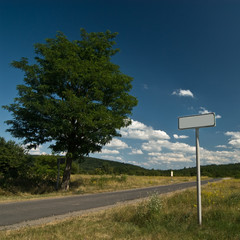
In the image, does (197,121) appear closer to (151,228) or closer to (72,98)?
(151,228)

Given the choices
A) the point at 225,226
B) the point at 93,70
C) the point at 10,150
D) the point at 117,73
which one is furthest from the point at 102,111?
the point at 225,226

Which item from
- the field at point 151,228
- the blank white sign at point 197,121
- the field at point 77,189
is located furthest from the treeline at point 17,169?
the blank white sign at point 197,121

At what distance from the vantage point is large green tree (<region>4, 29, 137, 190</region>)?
15023 mm

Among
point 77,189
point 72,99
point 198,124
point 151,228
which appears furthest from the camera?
point 77,189

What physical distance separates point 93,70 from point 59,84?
287 centimetres

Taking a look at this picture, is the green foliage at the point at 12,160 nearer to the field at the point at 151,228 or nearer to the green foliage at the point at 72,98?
the green foliage at the point at 72,98

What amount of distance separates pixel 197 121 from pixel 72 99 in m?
10.7

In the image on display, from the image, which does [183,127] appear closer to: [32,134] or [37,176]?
[32,134]

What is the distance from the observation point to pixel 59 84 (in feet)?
55.6

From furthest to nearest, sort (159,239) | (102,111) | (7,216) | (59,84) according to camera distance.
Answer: (59,84) → (102,111) → (7,216) → (159,239)

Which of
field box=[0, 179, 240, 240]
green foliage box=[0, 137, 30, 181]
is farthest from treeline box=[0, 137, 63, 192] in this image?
field box=[0, 179, 240, 240]

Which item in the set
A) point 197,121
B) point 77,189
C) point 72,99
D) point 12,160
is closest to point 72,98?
point 72,99

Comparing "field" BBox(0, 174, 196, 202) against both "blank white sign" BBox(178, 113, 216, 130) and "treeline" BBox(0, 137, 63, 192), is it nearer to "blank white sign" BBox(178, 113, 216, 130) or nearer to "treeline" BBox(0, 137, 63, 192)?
"treeline" BBox(0, 137, 63, 192)

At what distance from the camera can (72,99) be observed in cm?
1479
